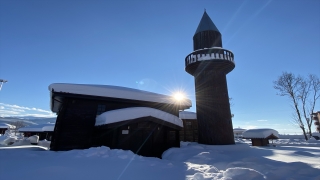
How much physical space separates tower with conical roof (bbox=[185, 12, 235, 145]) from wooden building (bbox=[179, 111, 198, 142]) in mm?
7925

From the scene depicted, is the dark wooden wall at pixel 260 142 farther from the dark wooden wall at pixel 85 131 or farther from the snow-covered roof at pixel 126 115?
the snow-covered roof at pixel 126 115

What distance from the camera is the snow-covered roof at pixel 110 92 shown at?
11533 millimetres

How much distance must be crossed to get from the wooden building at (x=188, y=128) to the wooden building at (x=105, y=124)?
30.2ft

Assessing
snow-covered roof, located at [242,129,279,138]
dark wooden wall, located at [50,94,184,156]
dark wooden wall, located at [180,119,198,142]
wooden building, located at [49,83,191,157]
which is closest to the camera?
wooden building, located at [49,83,191,157]

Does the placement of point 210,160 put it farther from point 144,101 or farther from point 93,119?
point 93,119

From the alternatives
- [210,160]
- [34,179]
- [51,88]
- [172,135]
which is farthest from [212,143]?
[51,88]

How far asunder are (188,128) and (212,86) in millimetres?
10312

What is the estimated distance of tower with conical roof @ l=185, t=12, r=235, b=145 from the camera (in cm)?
1370

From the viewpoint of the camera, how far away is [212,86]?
14422 millimetres

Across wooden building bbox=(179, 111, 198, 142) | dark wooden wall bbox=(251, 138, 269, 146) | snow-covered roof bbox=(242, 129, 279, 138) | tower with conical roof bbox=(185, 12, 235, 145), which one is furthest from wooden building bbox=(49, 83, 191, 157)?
dark wooden wall bbox=(251, 138, 269, 146)

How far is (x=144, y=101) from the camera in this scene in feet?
47.7

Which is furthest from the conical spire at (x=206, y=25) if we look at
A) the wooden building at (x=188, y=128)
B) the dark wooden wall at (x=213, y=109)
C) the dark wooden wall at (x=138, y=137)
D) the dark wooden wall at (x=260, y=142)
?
the dark wooden wall at (x=260, y=142)

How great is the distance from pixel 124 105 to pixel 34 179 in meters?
9.86

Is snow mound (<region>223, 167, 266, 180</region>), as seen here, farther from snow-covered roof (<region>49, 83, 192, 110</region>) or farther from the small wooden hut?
the small wooden hut
